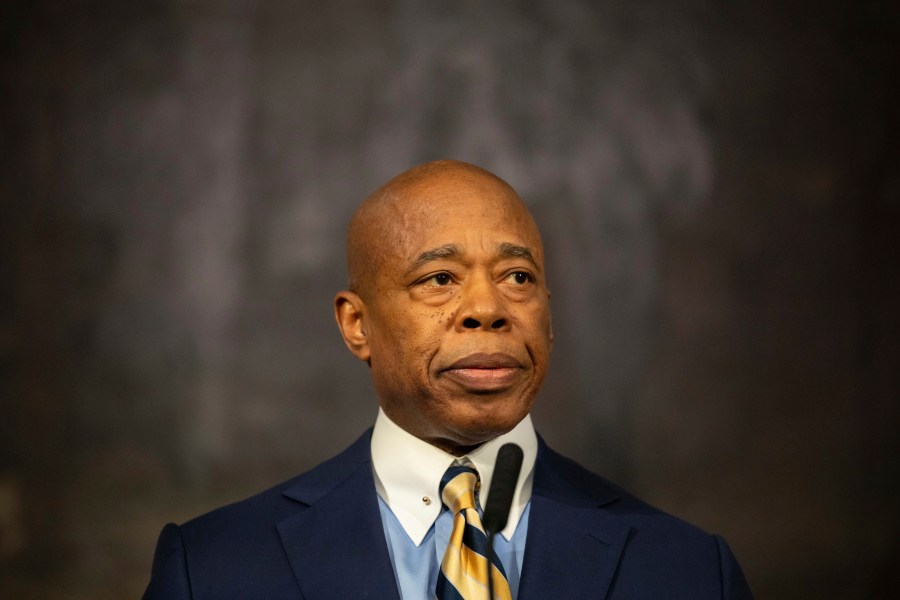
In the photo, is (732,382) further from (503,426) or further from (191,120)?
(191,120)

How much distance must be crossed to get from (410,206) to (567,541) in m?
0.67

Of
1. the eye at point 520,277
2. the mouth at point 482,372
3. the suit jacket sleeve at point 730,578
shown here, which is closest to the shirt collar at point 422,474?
the mouth at point 482,372


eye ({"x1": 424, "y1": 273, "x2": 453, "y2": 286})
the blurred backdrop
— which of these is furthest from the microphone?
the blurred backdrop

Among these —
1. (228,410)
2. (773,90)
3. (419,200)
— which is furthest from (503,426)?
(773,90)

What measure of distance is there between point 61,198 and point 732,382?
1.81 meters

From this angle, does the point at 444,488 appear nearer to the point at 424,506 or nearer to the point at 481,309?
the point at 424,506

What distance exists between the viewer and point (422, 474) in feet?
6.83

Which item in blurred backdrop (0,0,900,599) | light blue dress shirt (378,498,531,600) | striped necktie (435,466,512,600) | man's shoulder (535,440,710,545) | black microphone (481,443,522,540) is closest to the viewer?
black microphone (481,443,522,540)

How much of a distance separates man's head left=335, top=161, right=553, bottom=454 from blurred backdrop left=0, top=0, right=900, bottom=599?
2.90ft

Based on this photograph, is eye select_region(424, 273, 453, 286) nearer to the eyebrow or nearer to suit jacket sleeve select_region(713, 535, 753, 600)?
the eyebrow

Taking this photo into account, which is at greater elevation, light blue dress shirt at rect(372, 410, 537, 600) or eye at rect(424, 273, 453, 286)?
eye at rect(424, 273, 453, 286)

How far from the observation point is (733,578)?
213 centimetres

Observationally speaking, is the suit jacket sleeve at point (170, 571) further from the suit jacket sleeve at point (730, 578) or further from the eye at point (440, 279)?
the suit jacket sleeve at point (730, 578)

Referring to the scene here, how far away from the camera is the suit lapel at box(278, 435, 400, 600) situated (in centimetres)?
199
